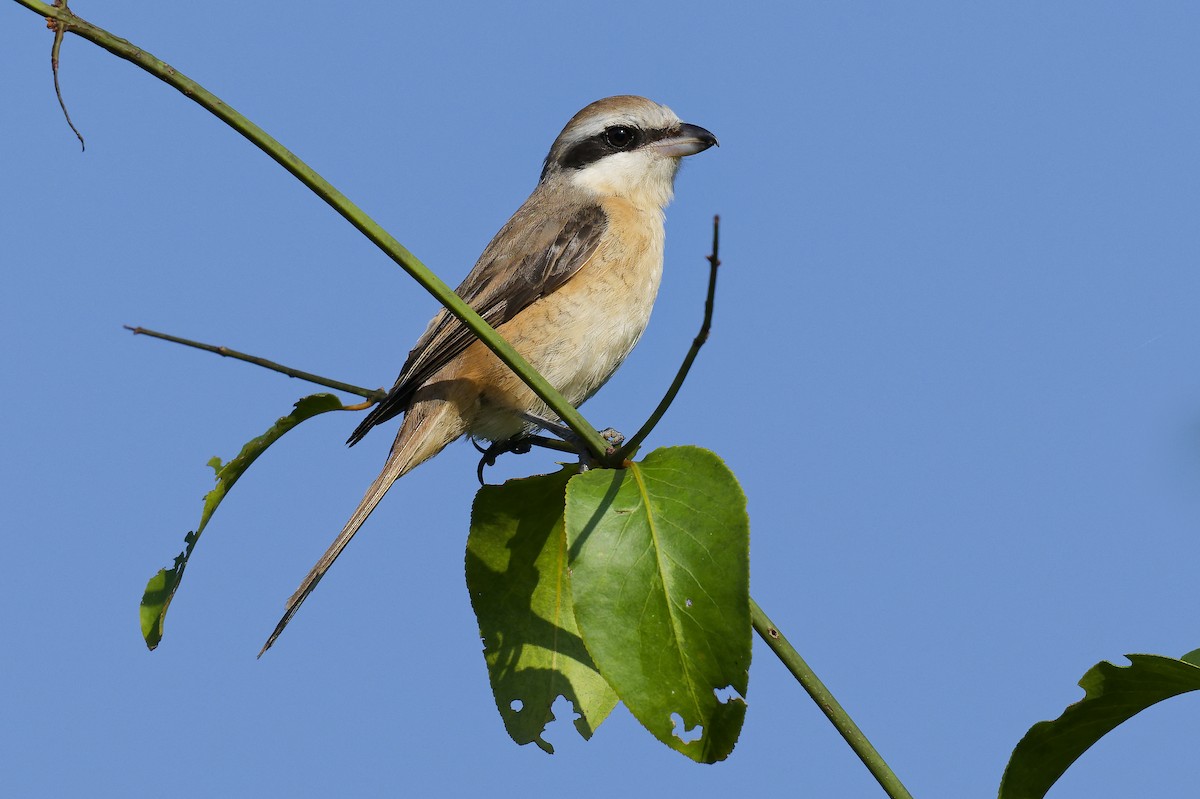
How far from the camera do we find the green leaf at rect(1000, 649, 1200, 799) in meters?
1.72

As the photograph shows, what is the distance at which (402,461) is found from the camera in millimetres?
3785

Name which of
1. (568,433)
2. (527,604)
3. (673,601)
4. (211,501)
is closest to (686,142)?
(568,433)

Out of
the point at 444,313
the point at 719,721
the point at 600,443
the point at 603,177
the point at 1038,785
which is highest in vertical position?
the point at 603,177

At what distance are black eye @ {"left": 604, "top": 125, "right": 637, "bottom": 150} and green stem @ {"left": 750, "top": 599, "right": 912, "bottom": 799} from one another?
3232mm

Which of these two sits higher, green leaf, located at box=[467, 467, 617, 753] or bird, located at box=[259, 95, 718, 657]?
bird, located at box=[259, 95, 718, 657]

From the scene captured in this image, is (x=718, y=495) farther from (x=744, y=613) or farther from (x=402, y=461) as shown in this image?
(x=402, y=461)

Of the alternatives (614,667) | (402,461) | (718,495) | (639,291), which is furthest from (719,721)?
(639,291)

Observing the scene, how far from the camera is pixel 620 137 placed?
474 centimetres

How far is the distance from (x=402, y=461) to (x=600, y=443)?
1.96 meters

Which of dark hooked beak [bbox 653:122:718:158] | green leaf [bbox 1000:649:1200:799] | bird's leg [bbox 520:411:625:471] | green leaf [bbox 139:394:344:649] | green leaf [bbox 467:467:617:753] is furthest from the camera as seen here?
dark hooked beak [bbox 653:122:718:158]

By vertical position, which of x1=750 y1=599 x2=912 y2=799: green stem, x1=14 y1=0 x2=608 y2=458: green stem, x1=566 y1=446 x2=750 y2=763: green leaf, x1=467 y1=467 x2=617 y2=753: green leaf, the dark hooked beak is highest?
the dark hooked beak

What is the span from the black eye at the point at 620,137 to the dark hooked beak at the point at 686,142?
0.36ft

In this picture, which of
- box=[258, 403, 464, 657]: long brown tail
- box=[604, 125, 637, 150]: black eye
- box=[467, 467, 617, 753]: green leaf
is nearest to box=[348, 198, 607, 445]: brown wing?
box=[258, 403, 464, 657]: long brown tail

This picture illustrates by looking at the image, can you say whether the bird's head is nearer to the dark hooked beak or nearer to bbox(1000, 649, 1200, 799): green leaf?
the dark hooked beak
